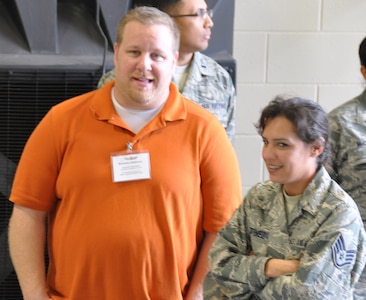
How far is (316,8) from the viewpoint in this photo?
9.55 feet

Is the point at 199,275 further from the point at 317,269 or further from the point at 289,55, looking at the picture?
the point at 289,55

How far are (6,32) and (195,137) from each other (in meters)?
1.04

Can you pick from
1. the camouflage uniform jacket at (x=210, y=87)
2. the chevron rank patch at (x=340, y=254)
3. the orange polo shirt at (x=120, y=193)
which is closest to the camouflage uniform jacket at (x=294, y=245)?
the chevron rank patch at (x=340, y=254)

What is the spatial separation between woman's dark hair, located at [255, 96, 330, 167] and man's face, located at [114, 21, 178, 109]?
35cm

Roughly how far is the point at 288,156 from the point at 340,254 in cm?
25

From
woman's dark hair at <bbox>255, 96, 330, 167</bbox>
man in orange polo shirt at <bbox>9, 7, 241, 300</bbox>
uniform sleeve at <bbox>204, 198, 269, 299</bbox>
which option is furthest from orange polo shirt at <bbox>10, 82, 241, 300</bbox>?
woman's dark hair at <bbox>255, 96, 330, 167</bbox>

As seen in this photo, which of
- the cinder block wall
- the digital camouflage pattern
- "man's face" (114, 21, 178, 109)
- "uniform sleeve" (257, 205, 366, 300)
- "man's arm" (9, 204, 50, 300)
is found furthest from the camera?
the cinder block wall

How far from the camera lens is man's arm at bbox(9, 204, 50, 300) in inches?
71.7

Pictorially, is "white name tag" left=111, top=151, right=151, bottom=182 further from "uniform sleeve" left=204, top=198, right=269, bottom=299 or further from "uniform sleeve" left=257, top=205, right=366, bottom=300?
"uniform sleeve" left=257, top=205, right=366, bottom=300

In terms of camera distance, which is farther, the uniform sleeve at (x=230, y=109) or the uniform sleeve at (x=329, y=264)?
the uniform sleeve at (x=230, y=109)

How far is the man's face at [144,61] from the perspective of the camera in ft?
5.63

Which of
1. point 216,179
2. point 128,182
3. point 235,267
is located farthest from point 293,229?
point 128,182

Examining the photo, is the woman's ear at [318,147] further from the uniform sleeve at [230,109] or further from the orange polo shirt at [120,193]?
the uniform sleeve at [230,109]

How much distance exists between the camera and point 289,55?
2924 mm
